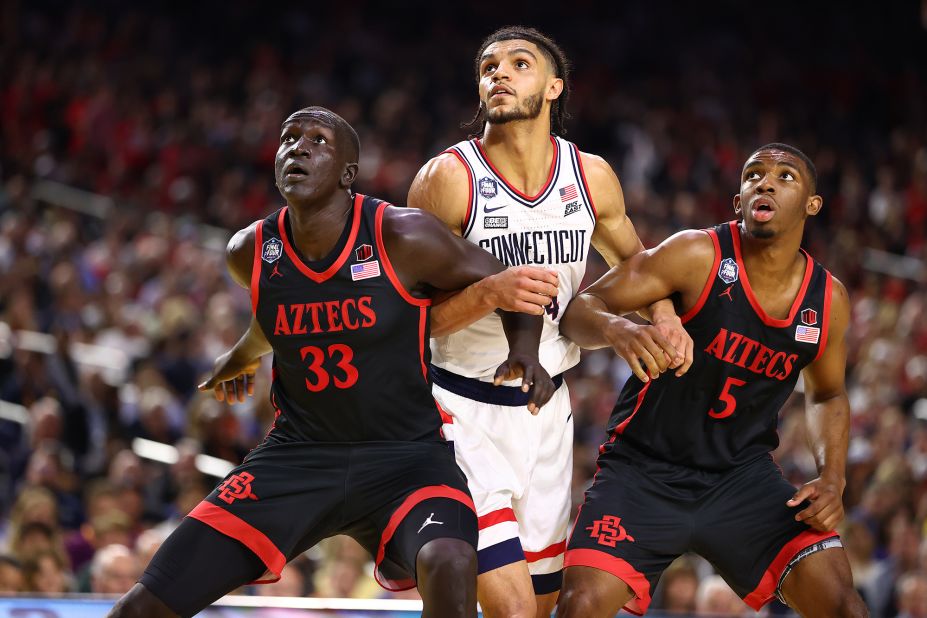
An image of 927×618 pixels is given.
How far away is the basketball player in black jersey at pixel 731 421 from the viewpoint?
450cm

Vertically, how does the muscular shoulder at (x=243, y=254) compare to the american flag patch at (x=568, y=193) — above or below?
below

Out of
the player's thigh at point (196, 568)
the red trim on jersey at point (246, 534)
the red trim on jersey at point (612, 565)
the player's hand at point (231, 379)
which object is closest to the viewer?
the player's thigh at point (196, 568)

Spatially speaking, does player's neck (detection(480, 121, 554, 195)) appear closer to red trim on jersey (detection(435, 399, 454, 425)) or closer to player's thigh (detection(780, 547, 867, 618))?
red trim on jersey (detection(435, 399, 454, 425))

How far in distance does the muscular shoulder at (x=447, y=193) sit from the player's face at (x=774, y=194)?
1.05 m

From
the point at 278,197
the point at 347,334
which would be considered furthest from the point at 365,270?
the point at 278,197

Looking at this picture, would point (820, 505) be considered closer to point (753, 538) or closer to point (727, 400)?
point (753, 538)

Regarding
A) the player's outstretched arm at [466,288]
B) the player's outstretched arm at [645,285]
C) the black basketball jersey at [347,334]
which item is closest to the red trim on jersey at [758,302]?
the player's outstretched arm at [645,285]

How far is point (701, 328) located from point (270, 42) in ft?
41.9

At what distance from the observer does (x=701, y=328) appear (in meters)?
4.62

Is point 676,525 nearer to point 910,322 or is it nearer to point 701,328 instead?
point 701,328

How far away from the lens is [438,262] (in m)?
4.27

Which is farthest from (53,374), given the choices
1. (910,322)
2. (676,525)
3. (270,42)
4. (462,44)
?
(462,44)

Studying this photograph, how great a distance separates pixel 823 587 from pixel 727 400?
29.3 inches

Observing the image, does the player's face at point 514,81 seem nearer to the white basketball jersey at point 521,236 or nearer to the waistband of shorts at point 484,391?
the white basketball jersey at point 521,236
